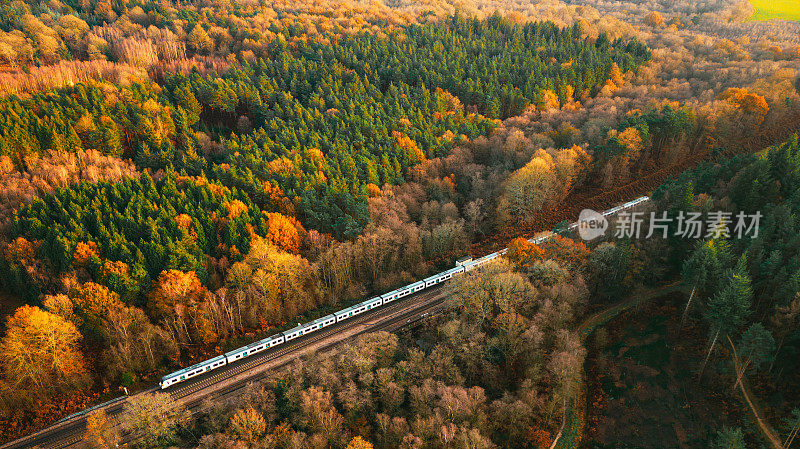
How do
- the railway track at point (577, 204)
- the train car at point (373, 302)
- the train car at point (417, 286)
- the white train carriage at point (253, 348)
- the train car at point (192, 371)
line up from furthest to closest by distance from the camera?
the railway track at point (577, 204)
the train car at point (417, 286)
the train car at point (373, 302)
the white train carriage at point (253, 348)
the train car at point (192, 371)

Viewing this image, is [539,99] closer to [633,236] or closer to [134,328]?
[633,236]

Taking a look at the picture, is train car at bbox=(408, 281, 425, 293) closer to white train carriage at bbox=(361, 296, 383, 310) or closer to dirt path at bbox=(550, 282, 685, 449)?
white train carriage at bbox=(361, 296, 383, 310)

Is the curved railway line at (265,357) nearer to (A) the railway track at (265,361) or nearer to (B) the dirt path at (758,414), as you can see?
(A) the railway track at (265,361)

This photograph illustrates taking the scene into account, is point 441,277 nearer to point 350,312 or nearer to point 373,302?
point 373,302

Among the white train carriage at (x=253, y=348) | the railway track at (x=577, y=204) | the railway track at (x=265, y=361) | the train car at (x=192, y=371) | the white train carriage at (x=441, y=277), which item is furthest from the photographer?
the railway track at (x=577, y=204)

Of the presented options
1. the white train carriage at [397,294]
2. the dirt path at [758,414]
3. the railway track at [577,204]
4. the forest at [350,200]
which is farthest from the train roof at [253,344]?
the dirt path at [758,414]

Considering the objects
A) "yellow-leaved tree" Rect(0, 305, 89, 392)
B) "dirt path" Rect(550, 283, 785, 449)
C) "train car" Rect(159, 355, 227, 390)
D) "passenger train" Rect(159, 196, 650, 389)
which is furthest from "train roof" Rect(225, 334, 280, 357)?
"dirt path" Rect(550, 283, 785, 449)

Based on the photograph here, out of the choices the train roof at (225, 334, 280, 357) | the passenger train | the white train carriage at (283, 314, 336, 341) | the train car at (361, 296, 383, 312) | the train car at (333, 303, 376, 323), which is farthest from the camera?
the train car at (361, 296, 383, 312)
